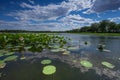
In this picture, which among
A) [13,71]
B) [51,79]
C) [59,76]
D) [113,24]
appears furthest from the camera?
[113,24]

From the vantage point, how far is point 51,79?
2418mm

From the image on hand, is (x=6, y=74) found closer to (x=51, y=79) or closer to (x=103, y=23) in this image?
(x=51, y=79)

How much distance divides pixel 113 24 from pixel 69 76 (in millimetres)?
57707

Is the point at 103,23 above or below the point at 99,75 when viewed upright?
above

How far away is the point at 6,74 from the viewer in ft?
8.81

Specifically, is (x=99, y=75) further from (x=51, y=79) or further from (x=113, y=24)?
(x=113, y=24)

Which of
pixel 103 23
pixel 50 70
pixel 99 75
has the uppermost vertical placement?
pixel 103 23

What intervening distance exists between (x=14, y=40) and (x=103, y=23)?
53976mm

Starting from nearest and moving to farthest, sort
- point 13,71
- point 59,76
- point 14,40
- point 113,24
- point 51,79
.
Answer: point 51,79 → point 59,76 → point 13,71 → point 14,40 → point 113,24

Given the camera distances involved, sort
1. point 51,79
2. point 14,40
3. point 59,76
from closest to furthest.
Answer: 1. point 51,79
2. point 59,76
3. point 14,40

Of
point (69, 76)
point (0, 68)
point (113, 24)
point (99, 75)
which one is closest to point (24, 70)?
point (0, 68)

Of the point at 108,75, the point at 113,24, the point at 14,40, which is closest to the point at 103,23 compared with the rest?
the point at 113,24

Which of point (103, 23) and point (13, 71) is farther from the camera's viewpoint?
point (103, 23)

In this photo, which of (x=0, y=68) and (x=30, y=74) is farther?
(x=0, y=68)
